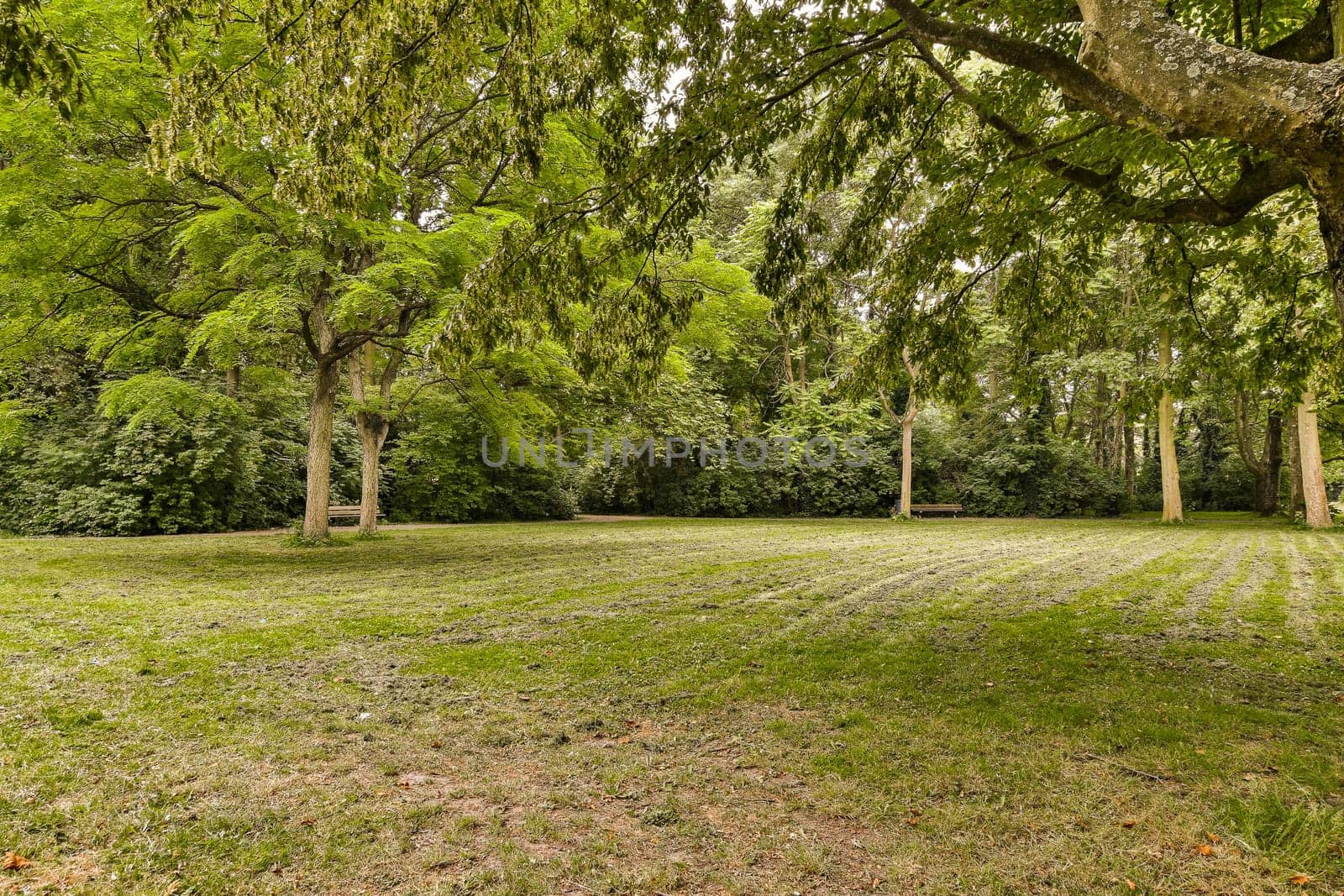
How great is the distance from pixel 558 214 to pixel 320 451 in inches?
369

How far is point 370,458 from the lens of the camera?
48.6 ft

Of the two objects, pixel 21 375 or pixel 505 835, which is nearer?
pixel 505 835

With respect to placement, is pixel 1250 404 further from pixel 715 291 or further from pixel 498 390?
pixel 498 390

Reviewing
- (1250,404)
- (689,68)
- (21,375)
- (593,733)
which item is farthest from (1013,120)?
(1250,404)

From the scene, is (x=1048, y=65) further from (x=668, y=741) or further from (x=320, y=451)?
(x=320, y=451)

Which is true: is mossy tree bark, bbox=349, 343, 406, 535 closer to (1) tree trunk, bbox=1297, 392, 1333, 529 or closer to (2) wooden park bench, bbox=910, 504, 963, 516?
(2) wooden park bench, bbox=910, 504, 963, 516

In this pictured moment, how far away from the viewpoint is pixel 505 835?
267cm

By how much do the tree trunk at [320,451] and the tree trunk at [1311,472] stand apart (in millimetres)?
23350

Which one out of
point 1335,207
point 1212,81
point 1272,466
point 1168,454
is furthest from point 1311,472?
point 1212,81

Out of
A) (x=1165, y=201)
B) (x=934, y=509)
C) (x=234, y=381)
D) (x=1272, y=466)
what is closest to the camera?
(x=1165, y=201)

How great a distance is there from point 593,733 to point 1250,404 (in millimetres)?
27533

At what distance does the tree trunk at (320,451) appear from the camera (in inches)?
479

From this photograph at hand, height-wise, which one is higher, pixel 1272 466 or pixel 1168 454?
pixel 1168 454

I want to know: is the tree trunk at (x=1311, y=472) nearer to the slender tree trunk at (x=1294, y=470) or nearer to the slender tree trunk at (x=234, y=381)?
the slender tree trunk at (x=1294, y=470)
